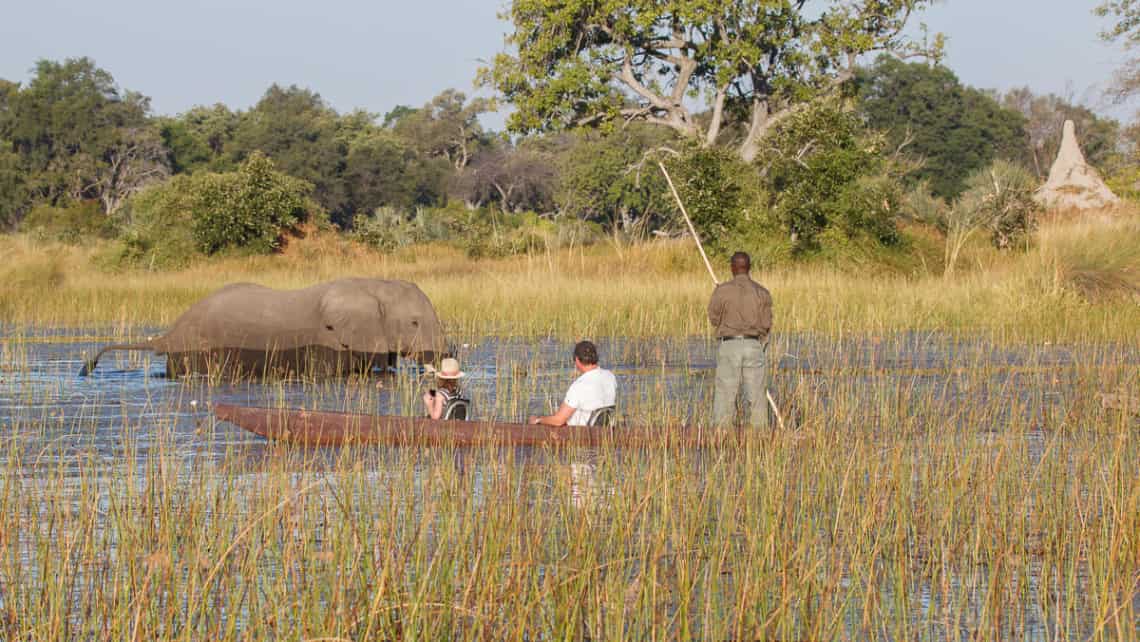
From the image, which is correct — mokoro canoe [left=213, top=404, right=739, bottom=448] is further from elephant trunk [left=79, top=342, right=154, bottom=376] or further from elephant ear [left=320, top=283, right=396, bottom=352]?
elephant ear [left=320, top=283, right=396, bottom=352]

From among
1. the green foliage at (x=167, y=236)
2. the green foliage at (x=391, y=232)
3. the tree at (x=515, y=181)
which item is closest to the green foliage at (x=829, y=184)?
the green foliage at (x=391, y=232)

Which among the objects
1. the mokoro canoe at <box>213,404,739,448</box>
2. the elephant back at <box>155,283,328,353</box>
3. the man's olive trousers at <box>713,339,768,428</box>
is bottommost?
the mokoro canoe at <box>213,404,739,448</box>

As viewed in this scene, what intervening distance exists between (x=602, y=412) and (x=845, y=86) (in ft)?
100

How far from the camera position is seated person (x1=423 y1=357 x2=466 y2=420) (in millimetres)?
9820

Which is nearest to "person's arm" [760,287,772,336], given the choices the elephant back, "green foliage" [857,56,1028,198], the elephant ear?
the elephant ear

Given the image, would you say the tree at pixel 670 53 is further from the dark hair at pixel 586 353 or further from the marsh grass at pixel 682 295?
the dark hair at pixel 586 353

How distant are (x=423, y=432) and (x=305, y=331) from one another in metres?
6.63

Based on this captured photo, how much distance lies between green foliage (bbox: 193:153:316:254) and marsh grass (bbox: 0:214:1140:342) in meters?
4.28

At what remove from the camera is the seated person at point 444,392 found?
9820mm

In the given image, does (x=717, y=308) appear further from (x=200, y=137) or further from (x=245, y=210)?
(x=200, y=137)

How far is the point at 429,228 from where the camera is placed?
39.8 metres

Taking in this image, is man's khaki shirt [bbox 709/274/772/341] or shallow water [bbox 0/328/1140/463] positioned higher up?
man's khaki shirt [bbox 709/274/772/341]

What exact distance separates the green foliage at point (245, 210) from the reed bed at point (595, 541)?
859 inches

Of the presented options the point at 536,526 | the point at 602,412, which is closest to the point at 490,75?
the point at 602,412
